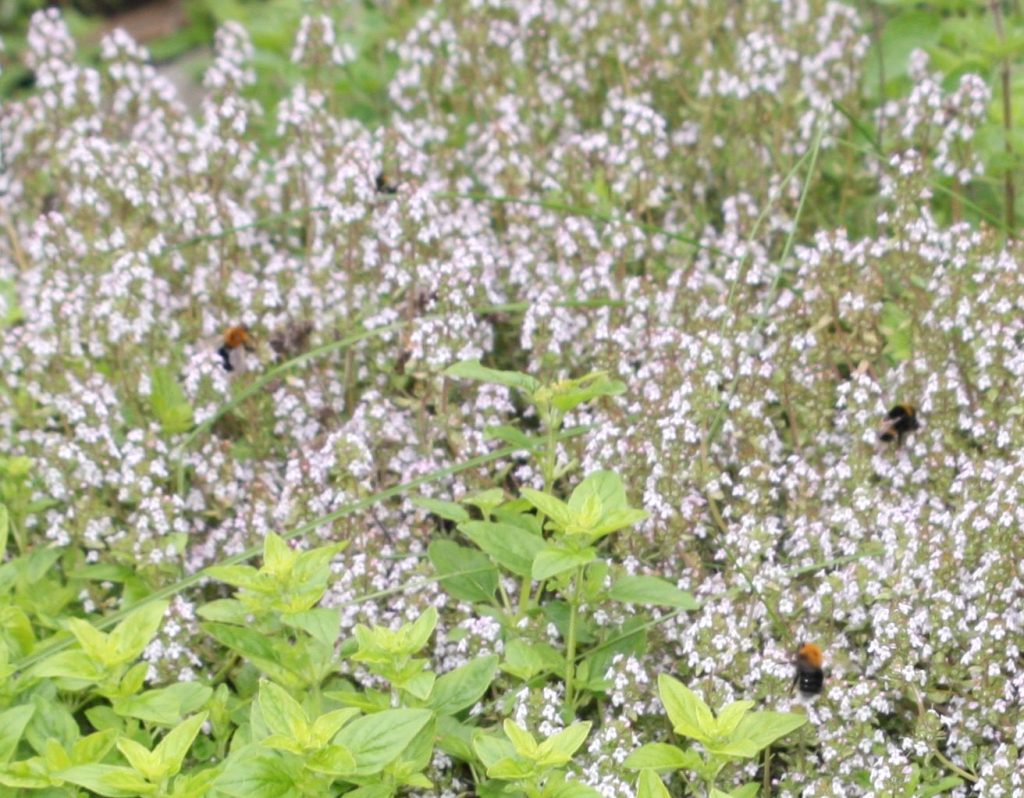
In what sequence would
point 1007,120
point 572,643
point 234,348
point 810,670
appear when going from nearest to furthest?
1. point 810,670
2. point 572,643
3. point 234,348
4. point 1007,120

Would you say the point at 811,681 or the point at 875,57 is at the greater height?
the point at 875,57

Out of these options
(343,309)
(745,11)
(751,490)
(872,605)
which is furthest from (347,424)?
(745,11)

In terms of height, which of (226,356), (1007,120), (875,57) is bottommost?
(226,356)

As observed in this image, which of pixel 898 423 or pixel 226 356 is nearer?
pixel 898 423

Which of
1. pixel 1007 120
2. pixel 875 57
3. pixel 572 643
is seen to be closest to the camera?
pixel 572 643

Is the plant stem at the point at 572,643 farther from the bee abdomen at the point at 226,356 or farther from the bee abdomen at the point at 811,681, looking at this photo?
the bee abdomen at the point at 226,356

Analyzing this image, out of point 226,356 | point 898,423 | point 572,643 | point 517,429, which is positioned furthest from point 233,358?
point 898,423

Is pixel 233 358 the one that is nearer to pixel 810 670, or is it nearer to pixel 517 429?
pixel 517 429

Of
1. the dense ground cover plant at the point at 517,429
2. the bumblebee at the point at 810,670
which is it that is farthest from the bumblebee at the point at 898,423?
the bumblebee at the point at 810,670
